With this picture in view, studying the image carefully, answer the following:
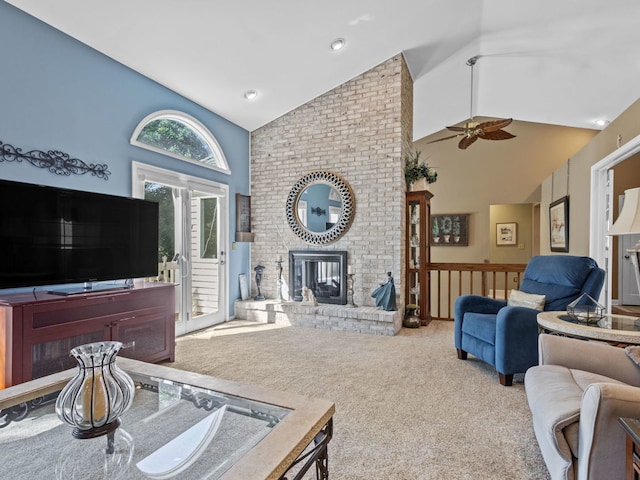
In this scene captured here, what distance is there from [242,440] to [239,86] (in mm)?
4144

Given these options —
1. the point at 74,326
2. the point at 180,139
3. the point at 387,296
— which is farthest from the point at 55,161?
the point at 387,296

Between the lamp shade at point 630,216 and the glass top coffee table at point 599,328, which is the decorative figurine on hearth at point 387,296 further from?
the lamp shade at point 630,216

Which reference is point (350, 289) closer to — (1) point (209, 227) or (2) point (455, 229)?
(1) point (209, 227)

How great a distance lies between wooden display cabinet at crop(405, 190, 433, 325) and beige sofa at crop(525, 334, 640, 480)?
2.97 meters

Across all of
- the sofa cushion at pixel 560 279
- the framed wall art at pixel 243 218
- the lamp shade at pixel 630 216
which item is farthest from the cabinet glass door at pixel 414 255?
the lamp shade at pixel 630 216

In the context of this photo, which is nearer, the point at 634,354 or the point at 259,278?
the point at 634,354

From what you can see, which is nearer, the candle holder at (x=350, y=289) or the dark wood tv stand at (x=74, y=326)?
the dark wood tv stand at (x=74, y=326)

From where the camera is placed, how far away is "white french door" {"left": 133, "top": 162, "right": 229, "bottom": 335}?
4.00 metres

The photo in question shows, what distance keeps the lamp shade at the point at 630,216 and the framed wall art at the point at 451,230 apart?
526cm

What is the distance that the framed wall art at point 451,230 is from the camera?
7.56 metres

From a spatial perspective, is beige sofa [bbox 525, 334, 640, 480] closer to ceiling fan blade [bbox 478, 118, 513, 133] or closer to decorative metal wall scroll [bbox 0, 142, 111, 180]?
ceiling fan blade [bbox 478, 118, 513, 133]

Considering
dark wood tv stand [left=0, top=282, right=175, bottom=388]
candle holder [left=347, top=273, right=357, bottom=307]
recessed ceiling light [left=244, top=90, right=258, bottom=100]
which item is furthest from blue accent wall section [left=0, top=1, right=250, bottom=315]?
candle holder [left=347, top=273, right=357, bottom=307]

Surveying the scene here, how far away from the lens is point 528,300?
305cm

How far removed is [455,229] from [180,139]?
582 cm
